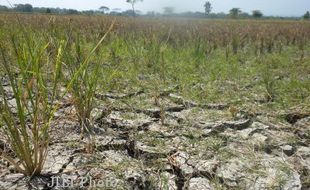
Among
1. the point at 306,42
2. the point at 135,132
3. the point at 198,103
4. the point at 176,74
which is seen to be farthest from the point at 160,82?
the point at 306,42

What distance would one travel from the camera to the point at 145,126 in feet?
7.30

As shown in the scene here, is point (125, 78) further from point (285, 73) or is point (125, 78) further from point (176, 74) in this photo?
point (285, 73)

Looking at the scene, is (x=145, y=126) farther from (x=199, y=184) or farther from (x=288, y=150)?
(x=288, y=150)

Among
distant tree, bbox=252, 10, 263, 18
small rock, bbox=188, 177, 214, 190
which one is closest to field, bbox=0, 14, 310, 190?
small rock, bbox=188, 177, 214, 190

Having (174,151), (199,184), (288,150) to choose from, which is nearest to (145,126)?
(174,151)

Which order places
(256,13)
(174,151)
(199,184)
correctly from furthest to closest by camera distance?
(256,13) → (174,151) → (199,184)

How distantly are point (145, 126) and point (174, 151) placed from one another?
0.39 m

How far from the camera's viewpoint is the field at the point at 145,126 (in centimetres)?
150

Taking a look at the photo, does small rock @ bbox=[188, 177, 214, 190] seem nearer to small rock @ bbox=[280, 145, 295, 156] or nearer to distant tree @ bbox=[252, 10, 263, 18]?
small rock @ bbox=[280, 145, 295, 156]

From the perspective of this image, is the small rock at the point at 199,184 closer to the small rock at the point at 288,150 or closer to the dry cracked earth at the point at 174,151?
the dry cracked earth at the point at 174,151

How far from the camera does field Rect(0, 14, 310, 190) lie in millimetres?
1495

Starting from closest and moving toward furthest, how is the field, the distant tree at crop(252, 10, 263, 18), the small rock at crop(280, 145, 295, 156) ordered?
the field
the small rock at crop(280, 145, 295, 156)
the distant tree at crop(252, 10, 263, 18)

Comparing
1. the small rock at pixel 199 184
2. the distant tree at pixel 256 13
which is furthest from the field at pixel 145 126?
the distant tree at pixel 256 13

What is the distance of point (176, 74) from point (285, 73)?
4.41ft
